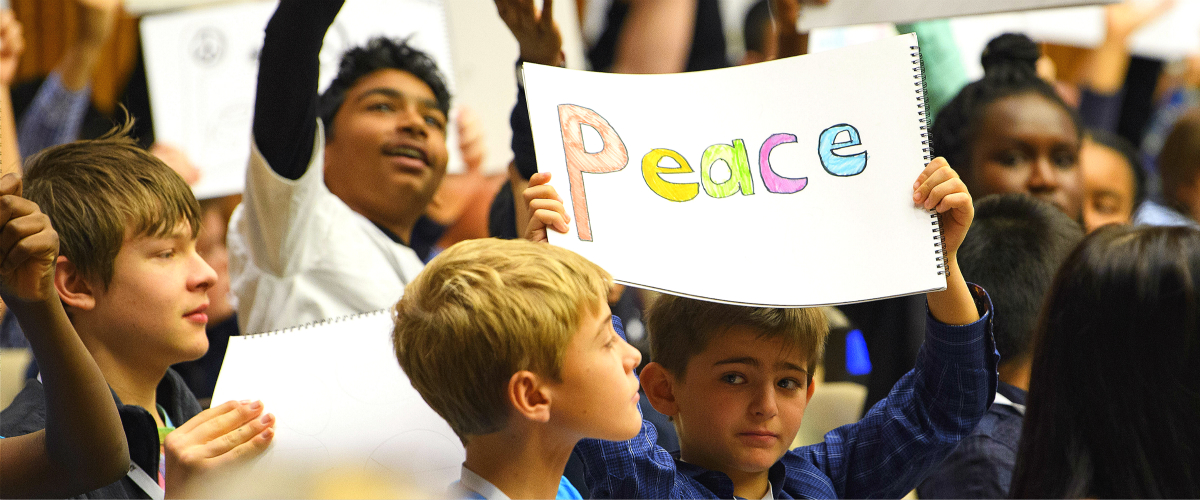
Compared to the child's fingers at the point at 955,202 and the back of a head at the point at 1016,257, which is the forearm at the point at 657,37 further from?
the child's fingers at the point at 955,202

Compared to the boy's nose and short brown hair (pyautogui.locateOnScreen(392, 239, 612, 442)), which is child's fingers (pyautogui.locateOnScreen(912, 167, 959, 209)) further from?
short brown hair (pyautogui.locateOnScreen(392, 239, 612, 442))

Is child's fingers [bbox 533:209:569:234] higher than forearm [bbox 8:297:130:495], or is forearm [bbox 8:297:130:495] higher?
child's fingers [bbox 533:209:569:234]

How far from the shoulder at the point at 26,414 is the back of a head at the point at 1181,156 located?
2.73m

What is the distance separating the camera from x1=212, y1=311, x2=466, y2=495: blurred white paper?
123cm

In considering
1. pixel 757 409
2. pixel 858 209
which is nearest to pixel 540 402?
pixel 757 409

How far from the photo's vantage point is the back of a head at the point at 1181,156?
8.77 feet

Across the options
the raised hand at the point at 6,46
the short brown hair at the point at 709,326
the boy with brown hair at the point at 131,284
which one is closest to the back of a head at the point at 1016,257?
the short brown hair at the point at 709,326

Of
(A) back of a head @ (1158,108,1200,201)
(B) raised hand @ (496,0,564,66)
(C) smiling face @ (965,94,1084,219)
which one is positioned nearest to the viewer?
(B) raised hand @ (496,0,564,66)

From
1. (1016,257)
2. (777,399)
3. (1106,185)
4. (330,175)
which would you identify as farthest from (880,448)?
(1106,185)

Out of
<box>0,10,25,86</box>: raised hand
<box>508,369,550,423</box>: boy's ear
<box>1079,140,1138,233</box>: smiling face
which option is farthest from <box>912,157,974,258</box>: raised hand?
<box>0,10,25,86</box>: raised hand

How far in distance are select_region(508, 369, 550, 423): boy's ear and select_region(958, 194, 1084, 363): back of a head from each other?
93cm

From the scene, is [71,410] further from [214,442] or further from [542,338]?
[542,338]

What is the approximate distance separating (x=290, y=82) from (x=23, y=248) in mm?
601

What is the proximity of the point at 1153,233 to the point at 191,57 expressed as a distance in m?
2.09
